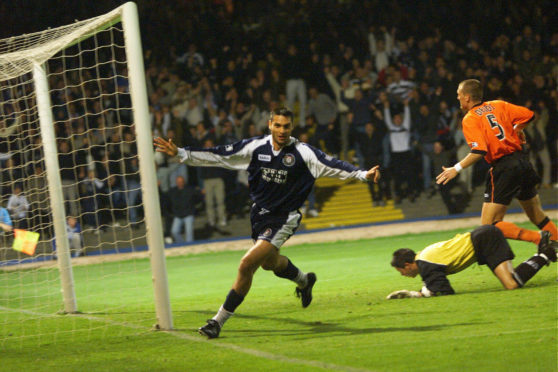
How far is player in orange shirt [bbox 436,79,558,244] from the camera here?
7.77 meters

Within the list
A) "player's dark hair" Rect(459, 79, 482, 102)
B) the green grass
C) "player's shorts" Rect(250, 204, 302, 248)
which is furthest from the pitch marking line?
"player's dark hair" Rect(459, 79, 482, 102)

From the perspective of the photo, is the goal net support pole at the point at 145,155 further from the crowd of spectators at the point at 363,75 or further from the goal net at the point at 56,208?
the crowd of spectators at the point at 363,75

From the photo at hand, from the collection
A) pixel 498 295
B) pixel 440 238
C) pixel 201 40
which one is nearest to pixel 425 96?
pixel 440 238

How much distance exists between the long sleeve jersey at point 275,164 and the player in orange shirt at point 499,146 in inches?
66.8

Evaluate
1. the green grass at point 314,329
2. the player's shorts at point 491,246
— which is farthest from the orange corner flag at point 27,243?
the player's shorts at point 491,246

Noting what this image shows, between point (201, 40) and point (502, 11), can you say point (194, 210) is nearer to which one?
point (201, 40)

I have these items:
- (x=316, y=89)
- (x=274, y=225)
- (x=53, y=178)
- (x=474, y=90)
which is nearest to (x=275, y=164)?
(x=274, y=225)

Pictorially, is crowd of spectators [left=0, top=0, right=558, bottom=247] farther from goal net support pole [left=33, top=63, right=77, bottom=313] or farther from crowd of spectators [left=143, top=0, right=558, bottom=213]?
goal net support pole [left=33, top=63, right=77, bottom=313]

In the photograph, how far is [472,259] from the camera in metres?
7.55

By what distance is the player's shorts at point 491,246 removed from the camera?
7.37 metres

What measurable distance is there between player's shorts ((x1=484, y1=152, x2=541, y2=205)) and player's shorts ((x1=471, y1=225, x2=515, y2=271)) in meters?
0.61

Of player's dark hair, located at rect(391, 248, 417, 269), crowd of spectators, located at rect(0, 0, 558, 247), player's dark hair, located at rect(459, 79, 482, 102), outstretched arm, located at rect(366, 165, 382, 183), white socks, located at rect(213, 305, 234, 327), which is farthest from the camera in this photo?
crowd of spectators, located at rect(0, 0, 558, 247)

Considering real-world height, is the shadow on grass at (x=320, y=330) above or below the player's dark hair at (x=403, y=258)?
below

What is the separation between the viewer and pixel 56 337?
288 inches
